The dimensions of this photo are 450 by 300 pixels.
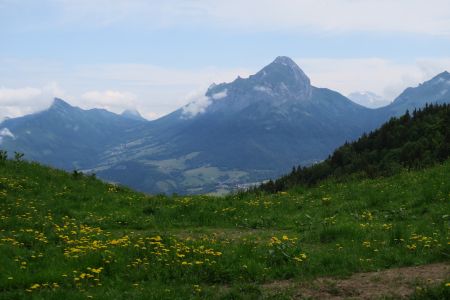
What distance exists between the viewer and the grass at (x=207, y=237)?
12023mm

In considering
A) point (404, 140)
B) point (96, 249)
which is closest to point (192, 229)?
point (96, 249)

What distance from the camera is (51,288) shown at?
445 inches

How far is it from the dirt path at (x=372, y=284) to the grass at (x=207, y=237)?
513 millimetres

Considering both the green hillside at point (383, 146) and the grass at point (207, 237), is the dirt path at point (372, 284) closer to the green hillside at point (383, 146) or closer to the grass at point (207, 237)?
the grass at point (207, 237)

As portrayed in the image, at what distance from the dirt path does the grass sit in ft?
1.68

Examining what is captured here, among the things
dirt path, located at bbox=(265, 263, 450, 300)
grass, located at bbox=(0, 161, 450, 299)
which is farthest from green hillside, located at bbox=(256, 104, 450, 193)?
dirt path, located at bbox=(265, 263, 450, 300)

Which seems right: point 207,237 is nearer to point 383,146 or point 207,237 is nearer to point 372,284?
point 372,284

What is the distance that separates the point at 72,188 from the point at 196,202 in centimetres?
748

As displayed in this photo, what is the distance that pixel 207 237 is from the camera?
17.2m

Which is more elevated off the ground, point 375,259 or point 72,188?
point 72,188

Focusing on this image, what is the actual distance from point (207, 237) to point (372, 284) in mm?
6995

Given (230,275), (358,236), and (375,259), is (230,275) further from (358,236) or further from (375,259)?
(358,236)

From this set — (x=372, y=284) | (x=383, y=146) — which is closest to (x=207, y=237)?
(x=372, y=284)

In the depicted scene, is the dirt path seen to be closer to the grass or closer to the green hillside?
the grass
